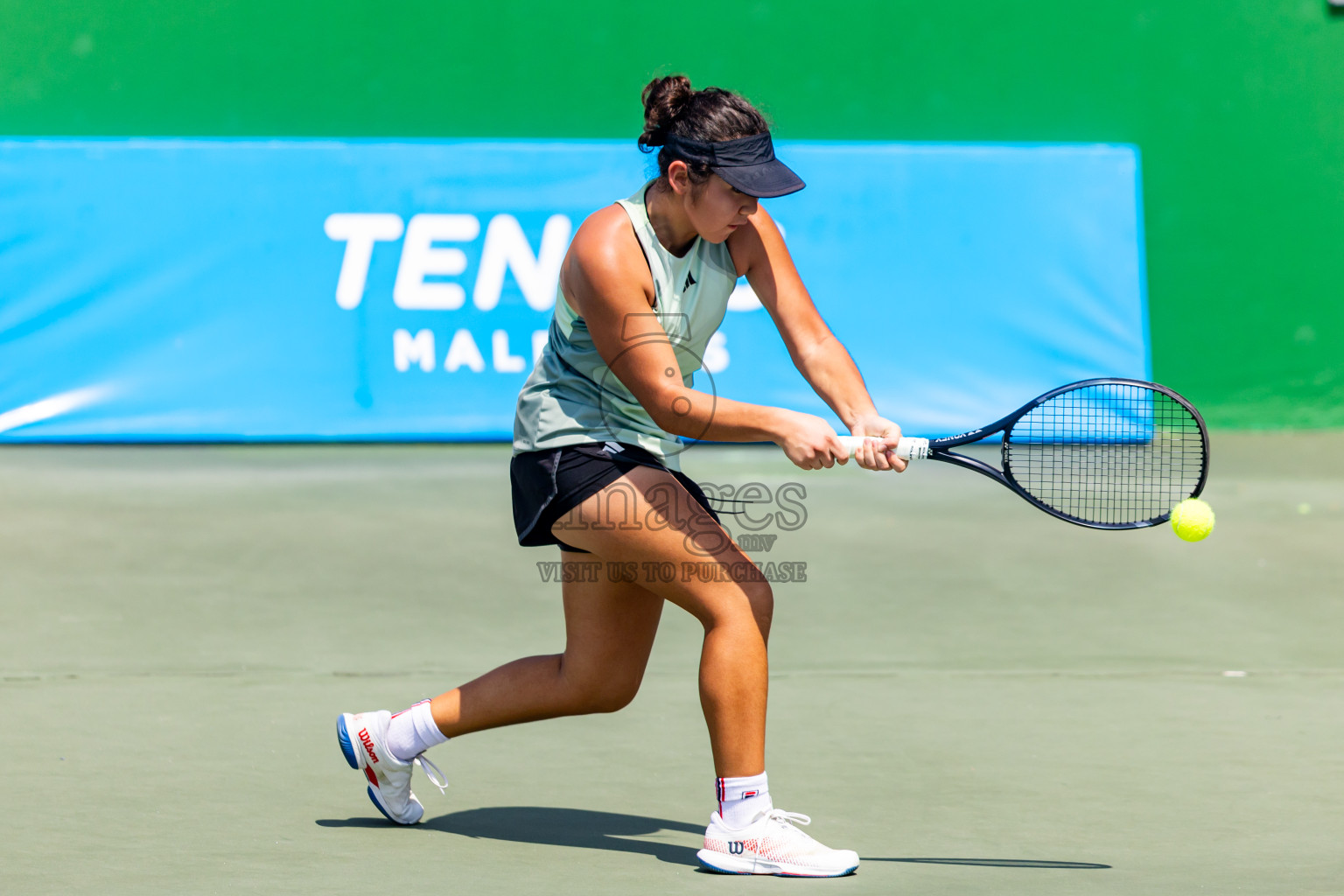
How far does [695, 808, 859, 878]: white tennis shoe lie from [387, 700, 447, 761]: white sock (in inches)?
24.4

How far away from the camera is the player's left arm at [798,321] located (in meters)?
2.85

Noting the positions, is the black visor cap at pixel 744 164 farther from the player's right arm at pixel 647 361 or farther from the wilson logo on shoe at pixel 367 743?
the wilson logo on shoe at pixel 367 743

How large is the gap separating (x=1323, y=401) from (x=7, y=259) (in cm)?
716

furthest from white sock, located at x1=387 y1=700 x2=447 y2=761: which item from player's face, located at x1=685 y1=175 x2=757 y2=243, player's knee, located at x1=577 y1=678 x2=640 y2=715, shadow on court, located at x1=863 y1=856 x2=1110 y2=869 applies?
player's face, located at x1=685 y1=175 x2=757 y2=243

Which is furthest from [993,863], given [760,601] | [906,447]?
[906,447]

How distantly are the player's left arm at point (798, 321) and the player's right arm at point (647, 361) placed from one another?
0.25 m

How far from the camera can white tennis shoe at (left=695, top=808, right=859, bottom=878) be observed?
2.58 m

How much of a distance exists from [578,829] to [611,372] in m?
0.89

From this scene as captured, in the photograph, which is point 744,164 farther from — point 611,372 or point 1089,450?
point 1089,450

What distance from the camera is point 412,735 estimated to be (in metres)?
2.89

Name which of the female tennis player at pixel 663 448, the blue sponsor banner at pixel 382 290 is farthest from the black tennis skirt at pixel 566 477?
the blue sponsor banner at pixel 382 290

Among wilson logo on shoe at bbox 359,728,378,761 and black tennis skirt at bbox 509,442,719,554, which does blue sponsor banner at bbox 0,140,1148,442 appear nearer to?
wilson logo on shoe at bbox 359,728,378,761

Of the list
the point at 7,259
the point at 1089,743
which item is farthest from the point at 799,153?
the point at 1089,743

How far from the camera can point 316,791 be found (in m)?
3.07
